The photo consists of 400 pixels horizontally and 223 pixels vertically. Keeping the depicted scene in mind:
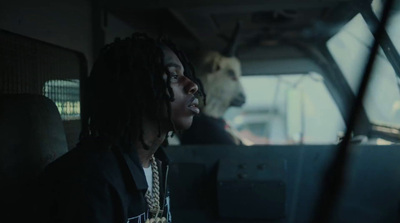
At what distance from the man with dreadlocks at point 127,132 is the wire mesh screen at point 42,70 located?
377 mm

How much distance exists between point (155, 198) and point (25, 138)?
49cm

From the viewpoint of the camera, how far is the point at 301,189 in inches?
98.1

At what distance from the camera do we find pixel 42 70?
2.18m

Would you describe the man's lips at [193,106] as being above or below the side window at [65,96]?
below

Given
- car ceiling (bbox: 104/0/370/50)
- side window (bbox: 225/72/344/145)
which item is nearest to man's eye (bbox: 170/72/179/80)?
car ceiling (bbox: 104/0/370/50)

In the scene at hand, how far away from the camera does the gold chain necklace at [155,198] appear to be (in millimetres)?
1681

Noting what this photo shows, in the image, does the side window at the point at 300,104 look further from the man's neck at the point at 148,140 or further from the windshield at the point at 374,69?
the man's neck at the point at 148,140

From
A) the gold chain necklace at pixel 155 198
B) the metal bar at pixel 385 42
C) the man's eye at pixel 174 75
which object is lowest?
the gold chain necklace at pixel 155 198

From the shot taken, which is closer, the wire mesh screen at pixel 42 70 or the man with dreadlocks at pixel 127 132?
the man with dreadlocks at pixel 127 132

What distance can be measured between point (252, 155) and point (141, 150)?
3.17ft

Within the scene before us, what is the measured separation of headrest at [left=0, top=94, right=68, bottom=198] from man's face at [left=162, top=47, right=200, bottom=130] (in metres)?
0.48

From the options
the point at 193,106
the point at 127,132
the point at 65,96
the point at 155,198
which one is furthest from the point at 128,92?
the point at 65,96

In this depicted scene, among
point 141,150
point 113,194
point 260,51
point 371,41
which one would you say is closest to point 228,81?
point 260,51

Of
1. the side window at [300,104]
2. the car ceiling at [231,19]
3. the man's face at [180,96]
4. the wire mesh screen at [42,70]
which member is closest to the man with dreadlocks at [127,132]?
the man's face at [180,96]
